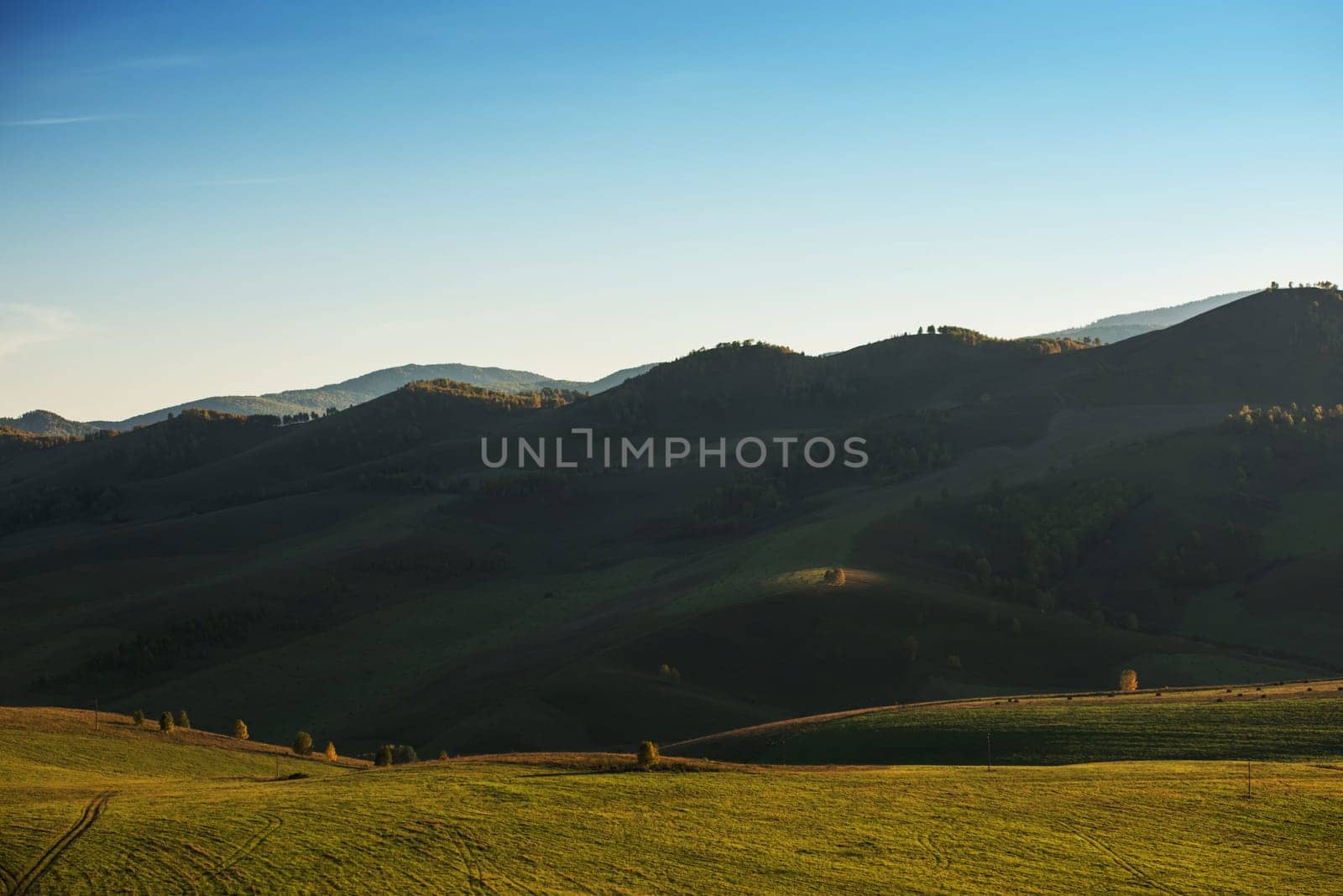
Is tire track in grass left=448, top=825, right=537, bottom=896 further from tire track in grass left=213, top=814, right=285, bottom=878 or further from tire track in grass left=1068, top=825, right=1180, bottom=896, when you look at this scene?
tire track in grass left=1068, top=825, right=1180, bottom=896

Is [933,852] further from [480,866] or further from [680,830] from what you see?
[480,866]

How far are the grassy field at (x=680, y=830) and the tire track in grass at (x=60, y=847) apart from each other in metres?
0.09

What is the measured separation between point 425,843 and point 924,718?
39.1 m

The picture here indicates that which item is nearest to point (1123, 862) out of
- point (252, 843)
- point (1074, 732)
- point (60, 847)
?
point (1074, 732)

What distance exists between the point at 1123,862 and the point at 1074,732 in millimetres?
25119

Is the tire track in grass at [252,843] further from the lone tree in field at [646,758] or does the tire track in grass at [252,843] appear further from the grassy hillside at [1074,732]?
the grassy hillside at [1074,732]

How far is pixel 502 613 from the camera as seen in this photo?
152 m

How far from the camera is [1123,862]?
1548 inches

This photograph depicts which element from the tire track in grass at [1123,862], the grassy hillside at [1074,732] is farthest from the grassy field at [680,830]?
the grassy hillside at [1074,732]

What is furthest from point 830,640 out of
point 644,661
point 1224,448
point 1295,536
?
point 1224,448

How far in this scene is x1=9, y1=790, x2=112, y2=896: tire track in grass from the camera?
35125 millimetres

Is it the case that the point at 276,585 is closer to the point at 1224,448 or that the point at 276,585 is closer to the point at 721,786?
the point at 721,786

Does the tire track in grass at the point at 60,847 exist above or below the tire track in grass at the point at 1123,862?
above

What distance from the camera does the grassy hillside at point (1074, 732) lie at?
58.8 meters
